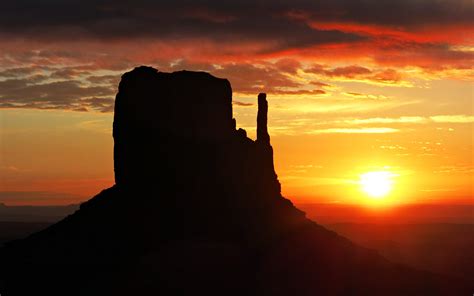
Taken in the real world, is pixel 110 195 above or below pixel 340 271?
above

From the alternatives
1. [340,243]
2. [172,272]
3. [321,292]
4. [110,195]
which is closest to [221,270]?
[172,272]

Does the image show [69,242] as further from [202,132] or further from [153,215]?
[202,132]

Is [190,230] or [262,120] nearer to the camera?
[190,230]

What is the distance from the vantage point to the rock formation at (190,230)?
85250 mm

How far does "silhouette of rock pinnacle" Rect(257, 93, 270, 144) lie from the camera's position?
104125 mm

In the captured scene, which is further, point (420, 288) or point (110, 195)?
point (110, 195)

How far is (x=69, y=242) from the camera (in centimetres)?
9581

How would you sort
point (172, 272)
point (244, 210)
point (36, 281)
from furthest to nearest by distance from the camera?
point (244, 210), point (36, 281), point (172, 272)

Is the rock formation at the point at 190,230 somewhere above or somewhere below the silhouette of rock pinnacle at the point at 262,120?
below

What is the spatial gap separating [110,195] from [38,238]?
10392 mm

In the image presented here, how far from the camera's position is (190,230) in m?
95.2

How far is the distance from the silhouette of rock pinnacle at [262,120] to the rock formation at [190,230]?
148 millimetres

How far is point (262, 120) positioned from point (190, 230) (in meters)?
19.0

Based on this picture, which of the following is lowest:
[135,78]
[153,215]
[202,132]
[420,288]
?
[420,288]
